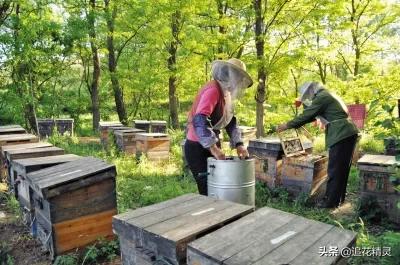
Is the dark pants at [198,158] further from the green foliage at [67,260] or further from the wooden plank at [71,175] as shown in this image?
the green foliage at [67,260]

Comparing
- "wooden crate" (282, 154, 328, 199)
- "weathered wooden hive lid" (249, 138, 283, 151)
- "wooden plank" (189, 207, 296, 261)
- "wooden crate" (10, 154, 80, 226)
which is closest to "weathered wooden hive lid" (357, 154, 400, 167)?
"wooden crate" (282, 154, 328, 199)

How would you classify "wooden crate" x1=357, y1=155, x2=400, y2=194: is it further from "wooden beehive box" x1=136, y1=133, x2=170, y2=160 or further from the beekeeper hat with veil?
"wooden beehive box" x1=136, y1=133, x2=170, y2=160

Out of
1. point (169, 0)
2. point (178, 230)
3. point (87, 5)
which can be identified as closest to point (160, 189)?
point (178, 230)

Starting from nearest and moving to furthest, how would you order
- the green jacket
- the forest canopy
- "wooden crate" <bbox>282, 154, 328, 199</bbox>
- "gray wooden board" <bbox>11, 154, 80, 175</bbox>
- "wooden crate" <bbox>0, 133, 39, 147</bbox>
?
"gray wooden board" <bbox>11, 154, 80, 175</bbox> < the green jacket < "wooden crate" <bbox>282, 154, 328, 199</bbox> < "wooden crate" <bbox>0, 133, 39, 147</bbox> < the forest canopy

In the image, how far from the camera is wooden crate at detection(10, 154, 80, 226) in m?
4.69

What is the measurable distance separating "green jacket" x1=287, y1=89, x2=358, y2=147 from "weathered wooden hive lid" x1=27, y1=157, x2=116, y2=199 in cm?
309

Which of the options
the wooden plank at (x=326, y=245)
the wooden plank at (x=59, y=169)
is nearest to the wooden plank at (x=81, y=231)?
the wooden plank at (x=59, y=169)

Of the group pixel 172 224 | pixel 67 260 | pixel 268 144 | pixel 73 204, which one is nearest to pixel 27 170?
pixel 73 204

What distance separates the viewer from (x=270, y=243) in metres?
2.17

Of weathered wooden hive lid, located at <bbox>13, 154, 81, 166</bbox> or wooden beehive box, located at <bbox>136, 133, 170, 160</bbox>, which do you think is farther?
wooden beehive box, located at <bbox>136, 133, 170, 160</bbox>

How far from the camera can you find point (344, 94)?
40.3 feet

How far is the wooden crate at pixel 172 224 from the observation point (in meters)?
2.27

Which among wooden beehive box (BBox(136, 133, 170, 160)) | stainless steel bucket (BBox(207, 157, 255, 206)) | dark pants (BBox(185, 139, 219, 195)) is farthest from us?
wooden beehive box (BBox(136, 133, 170, 160))

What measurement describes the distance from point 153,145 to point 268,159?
12.1 feet
